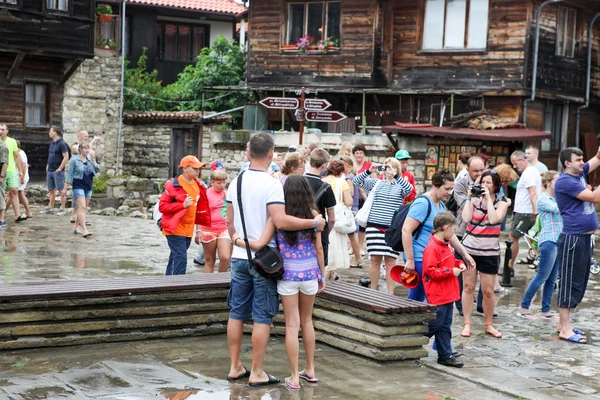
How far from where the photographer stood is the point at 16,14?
24.9 m

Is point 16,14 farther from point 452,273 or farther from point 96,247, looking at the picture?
point 452,273

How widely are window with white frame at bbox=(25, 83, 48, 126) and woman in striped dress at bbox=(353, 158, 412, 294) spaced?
18230 millimetres

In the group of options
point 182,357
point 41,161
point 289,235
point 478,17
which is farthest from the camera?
point 41,161

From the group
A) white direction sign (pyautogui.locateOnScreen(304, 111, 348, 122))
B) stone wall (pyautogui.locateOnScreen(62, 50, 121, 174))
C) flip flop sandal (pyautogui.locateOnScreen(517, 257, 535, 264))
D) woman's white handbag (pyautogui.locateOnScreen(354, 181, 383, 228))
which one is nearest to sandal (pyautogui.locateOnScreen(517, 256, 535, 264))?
flip flop sandal (pyautogui.locateOnScreen(517, 257, 535, 264))

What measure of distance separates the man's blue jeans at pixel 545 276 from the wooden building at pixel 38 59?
18.7 m

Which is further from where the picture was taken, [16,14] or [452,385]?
[16,14]

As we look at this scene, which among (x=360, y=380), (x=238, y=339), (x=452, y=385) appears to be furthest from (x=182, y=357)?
(x=452, y=385)

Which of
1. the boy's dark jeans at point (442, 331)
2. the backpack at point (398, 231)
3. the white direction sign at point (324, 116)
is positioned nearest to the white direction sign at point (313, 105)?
the white direction sign at point (324, 116)

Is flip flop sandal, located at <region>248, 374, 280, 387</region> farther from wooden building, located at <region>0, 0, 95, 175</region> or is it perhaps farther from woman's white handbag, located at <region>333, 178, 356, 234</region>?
wooden building, located at <region>0, 0, 95, 175</region>

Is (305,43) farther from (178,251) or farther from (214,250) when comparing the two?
(178,251)

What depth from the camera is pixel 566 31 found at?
25.6 meters

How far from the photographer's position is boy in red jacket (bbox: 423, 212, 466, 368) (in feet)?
25.2

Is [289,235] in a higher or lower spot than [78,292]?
higher

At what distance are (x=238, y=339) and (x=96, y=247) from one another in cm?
812
